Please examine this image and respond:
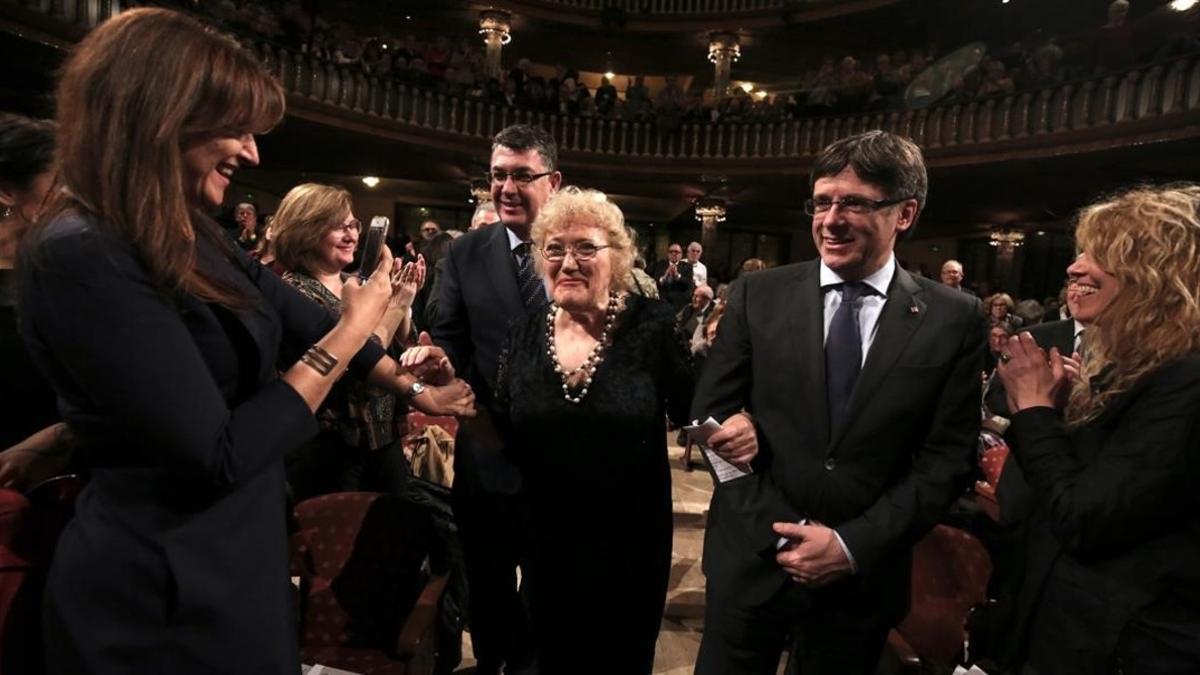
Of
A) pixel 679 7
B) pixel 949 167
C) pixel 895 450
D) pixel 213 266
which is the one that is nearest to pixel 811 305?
pixel 895 450

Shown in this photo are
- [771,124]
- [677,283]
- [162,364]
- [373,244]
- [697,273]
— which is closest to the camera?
[162,364]

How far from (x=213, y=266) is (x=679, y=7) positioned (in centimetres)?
1544

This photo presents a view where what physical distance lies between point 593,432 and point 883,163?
3.13ft

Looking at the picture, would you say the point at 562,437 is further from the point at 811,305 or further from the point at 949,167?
the point at 949,167

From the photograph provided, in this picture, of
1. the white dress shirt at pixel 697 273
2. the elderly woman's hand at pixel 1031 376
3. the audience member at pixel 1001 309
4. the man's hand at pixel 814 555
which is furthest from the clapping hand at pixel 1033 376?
the white dress shirt at pixel 697 273

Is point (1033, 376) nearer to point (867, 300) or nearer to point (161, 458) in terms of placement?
point (867, 300)

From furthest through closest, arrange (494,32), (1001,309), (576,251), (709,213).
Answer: (494,32), (709,213), (1001,309), (576,251)

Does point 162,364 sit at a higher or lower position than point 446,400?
higher

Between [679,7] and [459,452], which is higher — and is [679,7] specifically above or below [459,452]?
above

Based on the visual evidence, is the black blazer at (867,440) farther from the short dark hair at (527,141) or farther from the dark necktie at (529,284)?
the short dark hair at (527,141)

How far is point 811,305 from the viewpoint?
5.40ft

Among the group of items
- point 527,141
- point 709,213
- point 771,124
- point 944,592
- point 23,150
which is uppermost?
point 771,124

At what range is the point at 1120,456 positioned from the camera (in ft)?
4.37

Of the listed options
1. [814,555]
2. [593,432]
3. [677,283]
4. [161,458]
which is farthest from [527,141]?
[677,283]
